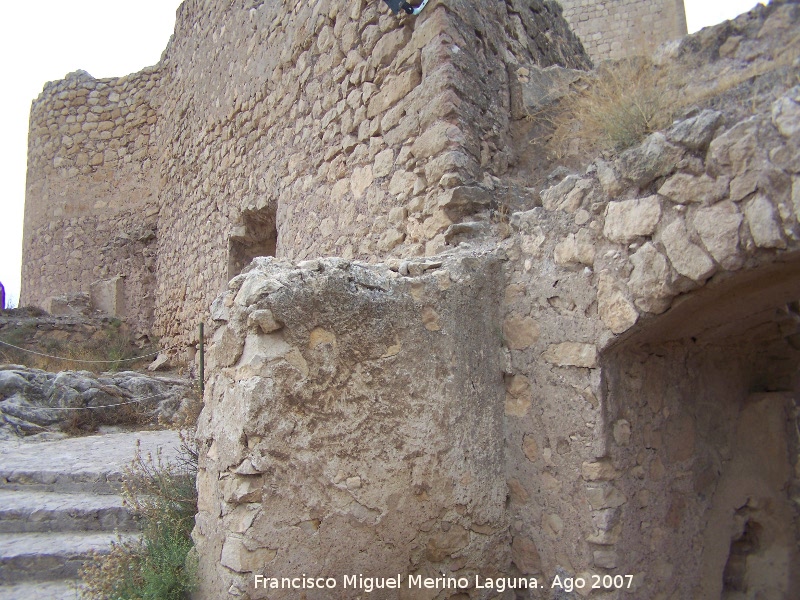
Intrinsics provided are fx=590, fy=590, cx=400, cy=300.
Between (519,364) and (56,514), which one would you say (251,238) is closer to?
(56,514)

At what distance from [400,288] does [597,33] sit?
10743 mm

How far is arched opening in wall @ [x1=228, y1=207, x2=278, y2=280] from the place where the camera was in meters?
6.23

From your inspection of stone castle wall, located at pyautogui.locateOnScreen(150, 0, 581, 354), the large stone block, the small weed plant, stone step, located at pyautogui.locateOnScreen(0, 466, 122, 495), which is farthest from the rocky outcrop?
the large stone block

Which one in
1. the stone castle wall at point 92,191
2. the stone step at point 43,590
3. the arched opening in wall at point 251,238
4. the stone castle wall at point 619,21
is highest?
the stone castle wall at point 619,21

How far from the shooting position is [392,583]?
250cm

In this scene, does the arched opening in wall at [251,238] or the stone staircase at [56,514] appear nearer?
the stone staircase at [56,514]

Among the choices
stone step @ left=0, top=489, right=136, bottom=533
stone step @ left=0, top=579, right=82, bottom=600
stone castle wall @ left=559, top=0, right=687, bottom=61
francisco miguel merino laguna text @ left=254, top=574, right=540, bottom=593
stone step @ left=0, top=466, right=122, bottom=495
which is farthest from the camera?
stone castle wall @ left=559, top=0, right=687, bottom=61

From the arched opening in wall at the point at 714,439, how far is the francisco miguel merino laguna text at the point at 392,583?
59 centimetres

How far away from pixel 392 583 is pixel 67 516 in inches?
90.1

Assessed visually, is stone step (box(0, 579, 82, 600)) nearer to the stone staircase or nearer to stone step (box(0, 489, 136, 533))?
the stone staircase

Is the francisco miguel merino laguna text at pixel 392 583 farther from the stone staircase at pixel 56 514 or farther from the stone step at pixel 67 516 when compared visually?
the stone step at pixel 67 516

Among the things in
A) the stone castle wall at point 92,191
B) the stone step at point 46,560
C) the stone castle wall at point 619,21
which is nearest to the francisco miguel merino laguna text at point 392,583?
the stone step at point 46,560

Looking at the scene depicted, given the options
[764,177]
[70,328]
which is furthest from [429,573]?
[70,328]

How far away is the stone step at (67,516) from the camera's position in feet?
11.7
